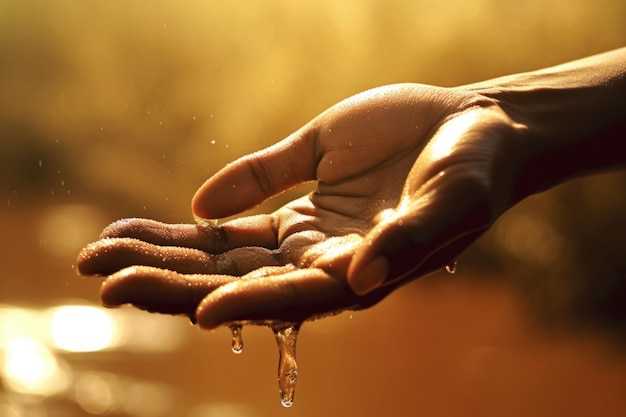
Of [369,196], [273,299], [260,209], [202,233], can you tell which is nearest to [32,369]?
[260,209]

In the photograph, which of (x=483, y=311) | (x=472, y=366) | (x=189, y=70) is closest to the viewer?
(x=472, y=366)

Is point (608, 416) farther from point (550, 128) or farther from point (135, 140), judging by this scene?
point (135, 140)

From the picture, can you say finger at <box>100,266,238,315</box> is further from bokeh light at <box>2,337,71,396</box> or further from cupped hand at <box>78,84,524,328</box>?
bokeh light at <box>2,337,71,396</box>

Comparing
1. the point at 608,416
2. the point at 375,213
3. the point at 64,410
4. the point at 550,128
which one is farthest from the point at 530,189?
the point at 64,410

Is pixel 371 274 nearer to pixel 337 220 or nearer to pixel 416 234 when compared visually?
pixel 416 234

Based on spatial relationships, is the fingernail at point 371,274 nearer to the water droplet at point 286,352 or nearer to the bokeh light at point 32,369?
the water droplet at point 286,352

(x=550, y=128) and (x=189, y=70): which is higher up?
(x=189, y=70)

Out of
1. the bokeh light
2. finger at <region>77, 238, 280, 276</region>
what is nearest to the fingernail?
finger at <region>77, 238, 280, 276</region>
